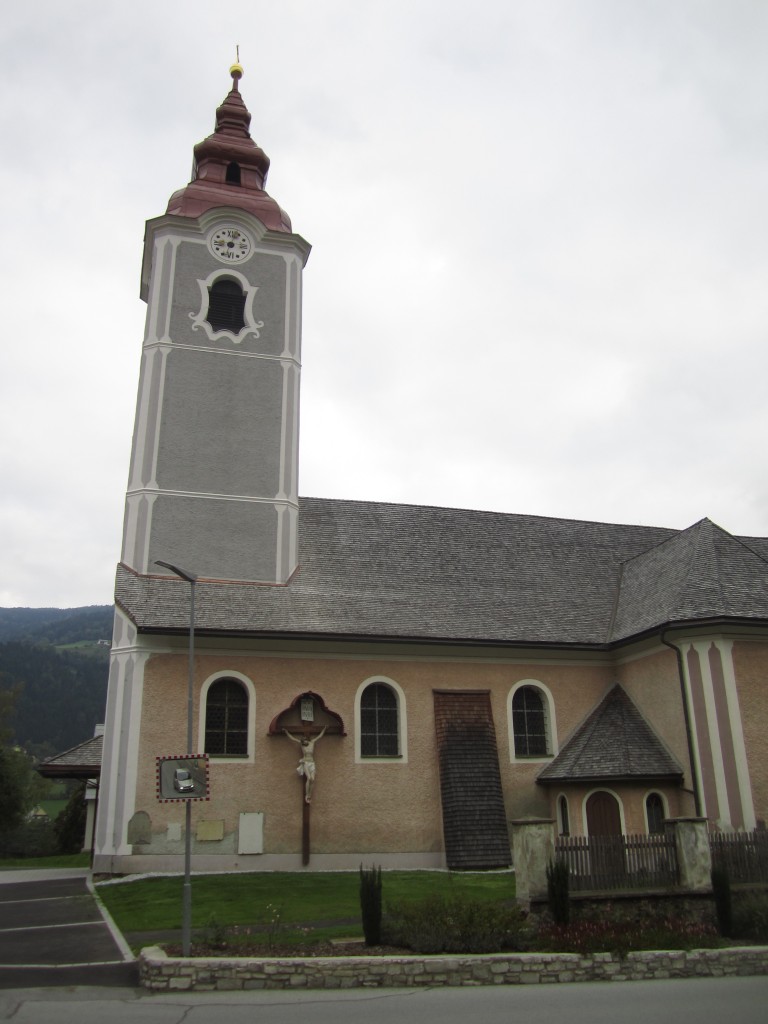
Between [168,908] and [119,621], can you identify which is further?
[119,621]

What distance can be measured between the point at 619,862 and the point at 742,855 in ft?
7.17

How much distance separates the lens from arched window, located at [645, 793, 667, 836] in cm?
1972

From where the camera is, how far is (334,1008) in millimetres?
9219

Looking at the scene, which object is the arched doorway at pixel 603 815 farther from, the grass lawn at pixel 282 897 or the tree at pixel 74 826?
the tree at pixel 74 826

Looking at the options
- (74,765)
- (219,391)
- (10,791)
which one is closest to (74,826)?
(10,791)

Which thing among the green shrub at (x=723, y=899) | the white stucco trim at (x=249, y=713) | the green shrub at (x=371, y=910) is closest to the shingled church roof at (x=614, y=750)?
the green shrub at (x=723, y=899)

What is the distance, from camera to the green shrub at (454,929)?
11117 mm

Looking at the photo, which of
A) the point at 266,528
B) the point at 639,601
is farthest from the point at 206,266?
the point at 639,601

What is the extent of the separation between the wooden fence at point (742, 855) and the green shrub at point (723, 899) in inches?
27.9

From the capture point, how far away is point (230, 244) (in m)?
26.5

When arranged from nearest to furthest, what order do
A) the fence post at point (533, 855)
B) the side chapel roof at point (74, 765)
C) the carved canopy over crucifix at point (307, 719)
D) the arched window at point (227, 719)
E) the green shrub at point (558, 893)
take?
the green shrub at point (558, 893) < the fence post at point (533, 855) < the arched window at point (227, 719) < the carved canopy over crucifix at point (307, 719) < the side chapel roof at point (74, 765)

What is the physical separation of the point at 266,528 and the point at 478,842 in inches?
376

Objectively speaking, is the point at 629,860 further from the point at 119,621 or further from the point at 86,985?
the point at 119,621

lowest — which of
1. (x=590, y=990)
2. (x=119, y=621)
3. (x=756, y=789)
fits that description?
(x=590, y=990)
